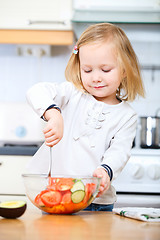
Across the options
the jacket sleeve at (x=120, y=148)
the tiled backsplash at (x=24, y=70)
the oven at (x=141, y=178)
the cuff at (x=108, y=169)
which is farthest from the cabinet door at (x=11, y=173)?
the cuff at (x=108, y=169)

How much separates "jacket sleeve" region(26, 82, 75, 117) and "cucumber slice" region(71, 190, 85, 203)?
27 centimetres

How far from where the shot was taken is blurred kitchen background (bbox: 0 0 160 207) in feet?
6.42

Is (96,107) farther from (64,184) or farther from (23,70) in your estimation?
(23,70)

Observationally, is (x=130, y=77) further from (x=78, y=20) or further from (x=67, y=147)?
(x=78, y=20)

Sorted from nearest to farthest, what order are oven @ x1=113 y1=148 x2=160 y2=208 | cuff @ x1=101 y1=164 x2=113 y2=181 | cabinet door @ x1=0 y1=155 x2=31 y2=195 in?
cuff @ x1=101 y1=164 x2=113 y2=181, oven @ x1=113 y1=148 x2=160 y2=208, cabinet door @ x1=0 y1=155 x2=31 y2=195

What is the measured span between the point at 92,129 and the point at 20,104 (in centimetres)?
126

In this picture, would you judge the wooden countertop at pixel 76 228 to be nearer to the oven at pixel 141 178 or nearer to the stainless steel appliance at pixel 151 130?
the oven at pixel 141 178

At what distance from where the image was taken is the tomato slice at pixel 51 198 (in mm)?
778

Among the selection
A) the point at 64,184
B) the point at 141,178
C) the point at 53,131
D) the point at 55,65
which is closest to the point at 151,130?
the point at 141,178

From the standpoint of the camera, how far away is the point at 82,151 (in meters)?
1.21

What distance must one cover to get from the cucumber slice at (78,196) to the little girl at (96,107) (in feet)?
0.89

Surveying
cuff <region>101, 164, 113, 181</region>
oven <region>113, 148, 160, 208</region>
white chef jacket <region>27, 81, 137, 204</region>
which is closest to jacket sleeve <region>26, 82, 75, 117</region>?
white chef jacket <region>27, 81, 137, 204</region>

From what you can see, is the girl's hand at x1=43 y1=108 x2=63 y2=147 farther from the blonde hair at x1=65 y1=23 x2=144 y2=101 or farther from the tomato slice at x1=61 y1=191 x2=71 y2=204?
the blonde hair at x1=65 y1=23 x2=144 y2=101

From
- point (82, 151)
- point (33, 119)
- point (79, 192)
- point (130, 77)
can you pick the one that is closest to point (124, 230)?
point (79, 192)
